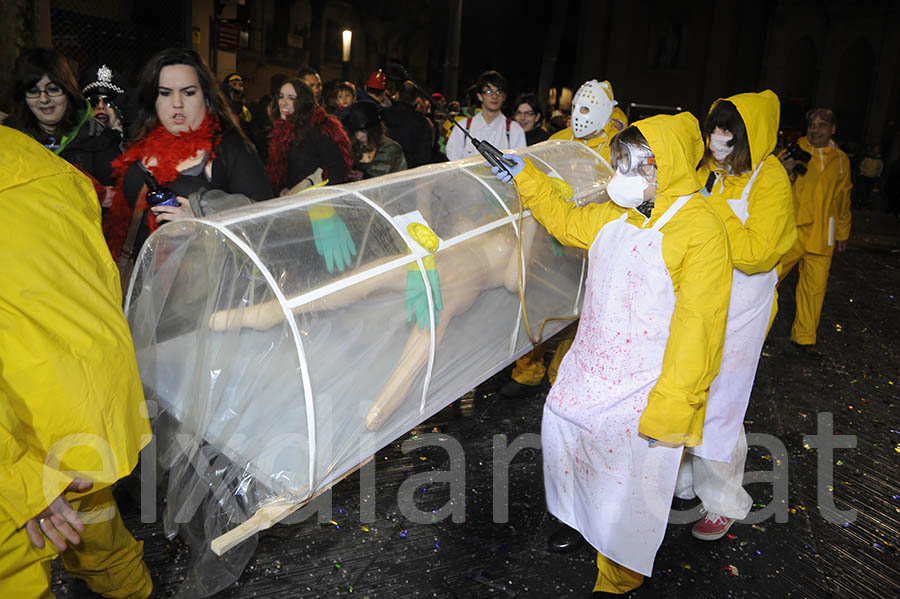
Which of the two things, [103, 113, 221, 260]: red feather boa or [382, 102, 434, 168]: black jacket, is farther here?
[382, 102, 434, 168]: black jacket

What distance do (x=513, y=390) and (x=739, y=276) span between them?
1759mm

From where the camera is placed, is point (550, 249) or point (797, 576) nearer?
point (797, 576)

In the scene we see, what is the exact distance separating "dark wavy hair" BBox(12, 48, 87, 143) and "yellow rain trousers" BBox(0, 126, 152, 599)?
6.60ft

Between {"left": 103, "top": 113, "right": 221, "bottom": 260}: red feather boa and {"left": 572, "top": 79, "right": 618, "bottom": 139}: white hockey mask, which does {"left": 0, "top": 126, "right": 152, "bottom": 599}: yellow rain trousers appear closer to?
{"left": 103, "top": 113, "right": 221, "bottom": 260}: red feather boa

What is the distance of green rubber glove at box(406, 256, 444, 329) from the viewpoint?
2.36 m

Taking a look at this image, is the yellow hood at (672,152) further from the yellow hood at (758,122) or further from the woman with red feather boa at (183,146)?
the woman with red feather boa at (183,146)

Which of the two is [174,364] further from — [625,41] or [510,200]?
[625,41]

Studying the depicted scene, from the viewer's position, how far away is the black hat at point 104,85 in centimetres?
468

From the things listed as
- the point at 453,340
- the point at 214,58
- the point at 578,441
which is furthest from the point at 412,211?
the point at 214,58

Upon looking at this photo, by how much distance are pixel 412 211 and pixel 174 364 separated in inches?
41.3

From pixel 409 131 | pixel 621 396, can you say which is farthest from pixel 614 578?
pixel 409 131

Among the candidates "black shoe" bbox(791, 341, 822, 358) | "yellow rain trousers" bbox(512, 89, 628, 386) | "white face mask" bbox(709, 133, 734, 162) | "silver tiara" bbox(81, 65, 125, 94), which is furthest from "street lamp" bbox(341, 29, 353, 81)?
"white face mask" bbox(709, 133, 734, 162)

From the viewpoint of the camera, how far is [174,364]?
2.14 m

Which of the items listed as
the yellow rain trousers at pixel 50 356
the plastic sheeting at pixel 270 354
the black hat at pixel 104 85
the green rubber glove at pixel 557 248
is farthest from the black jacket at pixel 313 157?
the yellow rain trousers at pixel 50 356
